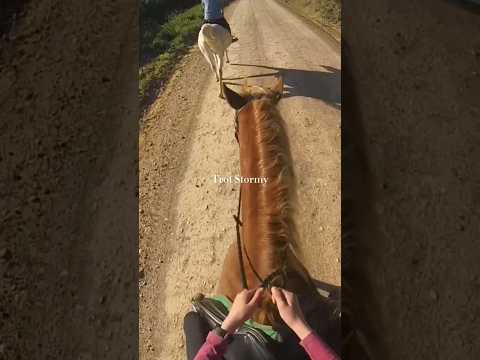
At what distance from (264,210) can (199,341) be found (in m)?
0.26

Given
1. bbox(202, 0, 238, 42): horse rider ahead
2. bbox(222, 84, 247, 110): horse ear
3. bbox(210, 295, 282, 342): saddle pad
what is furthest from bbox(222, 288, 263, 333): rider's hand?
bbox(202, 0, 238, 42): horse rider ahead

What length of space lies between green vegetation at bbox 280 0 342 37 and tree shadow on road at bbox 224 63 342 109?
3.8 inches

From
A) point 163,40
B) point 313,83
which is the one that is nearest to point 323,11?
point 313,83

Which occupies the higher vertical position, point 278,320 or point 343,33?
point 343,33

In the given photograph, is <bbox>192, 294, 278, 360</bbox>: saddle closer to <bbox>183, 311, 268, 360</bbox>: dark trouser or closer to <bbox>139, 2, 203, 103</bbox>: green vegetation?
<bbox>183, 311, 268, 360</bbox>: dark trouser

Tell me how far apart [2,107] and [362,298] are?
31.4 inches

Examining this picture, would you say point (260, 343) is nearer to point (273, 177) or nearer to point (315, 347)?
point (315, 347)

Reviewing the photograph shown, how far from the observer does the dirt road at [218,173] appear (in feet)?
2.70

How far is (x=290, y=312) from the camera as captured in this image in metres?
0.80

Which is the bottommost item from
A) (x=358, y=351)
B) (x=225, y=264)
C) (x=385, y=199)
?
(x=358, y=351)

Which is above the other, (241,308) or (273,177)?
(273,177)

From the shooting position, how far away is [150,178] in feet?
2.77

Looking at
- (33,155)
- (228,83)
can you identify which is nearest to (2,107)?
(33,155)

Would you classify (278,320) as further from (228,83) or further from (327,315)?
(228,83)
